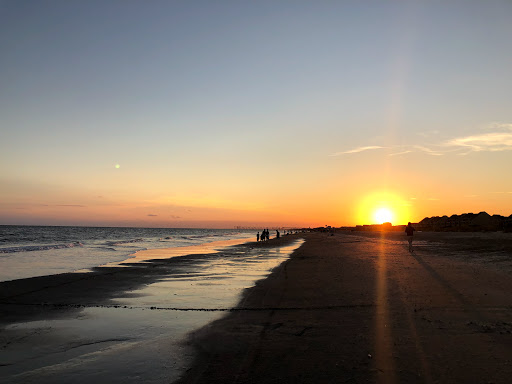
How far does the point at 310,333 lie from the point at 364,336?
46.0 inches

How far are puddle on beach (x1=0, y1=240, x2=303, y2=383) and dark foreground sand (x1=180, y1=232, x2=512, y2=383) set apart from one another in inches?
23.9

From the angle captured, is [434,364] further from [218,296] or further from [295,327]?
[218,296]

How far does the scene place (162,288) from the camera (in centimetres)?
1520

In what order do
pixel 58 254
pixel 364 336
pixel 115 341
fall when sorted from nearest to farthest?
1. pixel 364 336
2. pixel 115 341
3. pixel 58 254

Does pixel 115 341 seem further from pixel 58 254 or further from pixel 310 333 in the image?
pixel 58 254

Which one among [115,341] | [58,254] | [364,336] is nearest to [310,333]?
[364,336]

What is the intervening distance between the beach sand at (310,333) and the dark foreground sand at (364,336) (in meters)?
0.02

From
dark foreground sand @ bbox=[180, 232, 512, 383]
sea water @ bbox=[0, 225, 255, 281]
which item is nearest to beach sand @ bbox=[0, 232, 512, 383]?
dark foreground sand @ bbox=[180, 232, 512, 383]

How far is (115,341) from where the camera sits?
26.1 feet

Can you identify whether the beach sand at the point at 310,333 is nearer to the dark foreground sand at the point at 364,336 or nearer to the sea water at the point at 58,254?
the dark foreground sand at the point at 364,336

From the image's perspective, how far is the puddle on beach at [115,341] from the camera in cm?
609

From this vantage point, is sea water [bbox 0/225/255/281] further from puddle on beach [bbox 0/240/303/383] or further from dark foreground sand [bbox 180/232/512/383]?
dark foreground sand [bbox 180/232/512/383]

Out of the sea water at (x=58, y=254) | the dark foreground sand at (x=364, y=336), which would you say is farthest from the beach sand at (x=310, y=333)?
the sea water at (x=58, y=254)

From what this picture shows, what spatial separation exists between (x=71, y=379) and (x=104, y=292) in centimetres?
918
